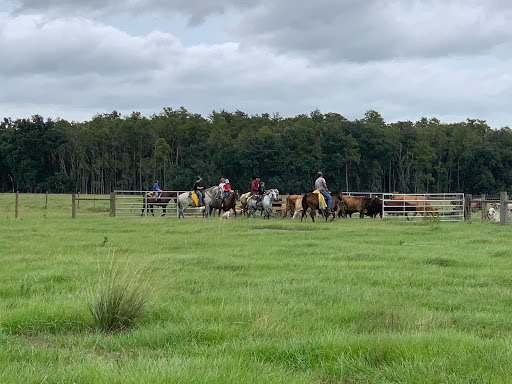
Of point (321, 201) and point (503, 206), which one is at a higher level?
point (321, 201)

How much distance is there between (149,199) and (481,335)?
24.7 metres

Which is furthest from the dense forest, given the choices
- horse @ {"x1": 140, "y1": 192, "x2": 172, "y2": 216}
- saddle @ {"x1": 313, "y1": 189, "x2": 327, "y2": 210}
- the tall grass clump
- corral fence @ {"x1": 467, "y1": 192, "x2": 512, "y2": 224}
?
the tall grass clump

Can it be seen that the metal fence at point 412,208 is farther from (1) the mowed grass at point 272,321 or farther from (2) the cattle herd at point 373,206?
(1) the mowed grass at point 272,321

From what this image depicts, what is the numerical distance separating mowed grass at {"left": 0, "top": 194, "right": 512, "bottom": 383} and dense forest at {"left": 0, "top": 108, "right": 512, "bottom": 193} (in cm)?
6305

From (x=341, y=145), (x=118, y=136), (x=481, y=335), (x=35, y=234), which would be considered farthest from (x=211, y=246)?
(x=118, y=136)

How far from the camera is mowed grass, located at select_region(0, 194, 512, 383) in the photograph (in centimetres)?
412

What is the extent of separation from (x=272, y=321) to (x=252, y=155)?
222ft

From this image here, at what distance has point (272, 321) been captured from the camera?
221 inches

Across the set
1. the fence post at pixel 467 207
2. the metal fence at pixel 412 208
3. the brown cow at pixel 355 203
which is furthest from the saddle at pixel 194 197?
the fence post at pixel 467 207

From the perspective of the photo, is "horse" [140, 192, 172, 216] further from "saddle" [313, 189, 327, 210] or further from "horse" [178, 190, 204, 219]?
"saddle" [313, 189, 327, 210]

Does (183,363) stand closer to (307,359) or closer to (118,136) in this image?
(307,359)

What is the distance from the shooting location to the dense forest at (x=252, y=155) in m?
74.8

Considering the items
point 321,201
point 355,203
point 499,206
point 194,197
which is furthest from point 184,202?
point 499,206

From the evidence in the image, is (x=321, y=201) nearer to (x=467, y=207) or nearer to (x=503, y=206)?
(x=503, y=206)
